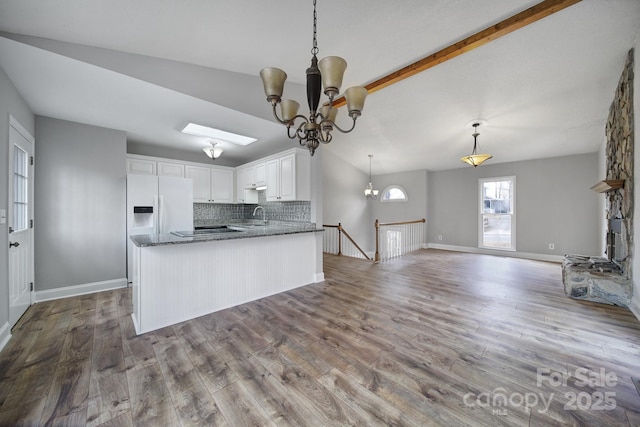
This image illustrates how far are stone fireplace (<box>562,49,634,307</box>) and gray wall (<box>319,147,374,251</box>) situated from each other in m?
5.13

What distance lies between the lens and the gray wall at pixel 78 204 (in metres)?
3.27

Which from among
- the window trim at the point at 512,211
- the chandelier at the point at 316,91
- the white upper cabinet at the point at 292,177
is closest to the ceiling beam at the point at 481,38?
the white upper cabinet at the point at 292,177

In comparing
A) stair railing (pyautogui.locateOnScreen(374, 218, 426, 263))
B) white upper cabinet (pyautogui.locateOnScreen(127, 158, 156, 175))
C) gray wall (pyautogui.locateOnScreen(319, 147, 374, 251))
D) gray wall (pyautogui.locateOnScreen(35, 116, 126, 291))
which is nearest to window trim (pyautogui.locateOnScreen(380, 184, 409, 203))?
gray wall (pyautogui.locateOnScreen(319, 147, 374, 251))

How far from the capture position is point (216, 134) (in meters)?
3.91

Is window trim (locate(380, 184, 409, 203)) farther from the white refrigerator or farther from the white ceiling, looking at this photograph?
the white refrigerator

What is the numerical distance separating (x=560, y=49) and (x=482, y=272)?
359 cm

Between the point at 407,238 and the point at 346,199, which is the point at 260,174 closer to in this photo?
the point at 346,199

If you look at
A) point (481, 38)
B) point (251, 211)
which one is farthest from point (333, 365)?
point (251, 211)

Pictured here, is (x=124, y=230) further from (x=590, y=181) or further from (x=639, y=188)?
(x=590, y=181)

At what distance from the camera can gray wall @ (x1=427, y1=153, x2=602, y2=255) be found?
5.27 meters

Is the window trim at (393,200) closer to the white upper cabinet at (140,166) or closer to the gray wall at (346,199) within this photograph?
the gray wall at (346,199)

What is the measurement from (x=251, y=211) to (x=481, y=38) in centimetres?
543

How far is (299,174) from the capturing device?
160 inches

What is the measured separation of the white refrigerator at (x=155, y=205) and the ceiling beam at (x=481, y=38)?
152 inches
